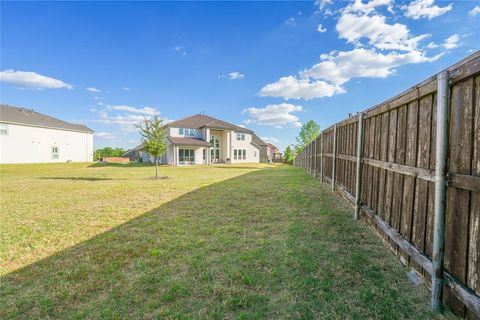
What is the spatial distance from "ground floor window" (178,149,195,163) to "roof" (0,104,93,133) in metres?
16.8

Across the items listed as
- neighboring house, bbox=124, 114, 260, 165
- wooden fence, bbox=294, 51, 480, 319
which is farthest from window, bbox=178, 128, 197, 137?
wooden fence, bbox=294, 51, 480, 319

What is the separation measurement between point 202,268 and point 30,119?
119ft

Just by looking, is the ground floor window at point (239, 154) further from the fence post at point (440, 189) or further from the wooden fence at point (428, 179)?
the fence post at point (440, 189)

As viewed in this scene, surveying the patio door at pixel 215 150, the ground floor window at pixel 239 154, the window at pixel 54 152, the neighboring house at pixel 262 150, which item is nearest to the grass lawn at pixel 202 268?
the patio door at pixel 215 150

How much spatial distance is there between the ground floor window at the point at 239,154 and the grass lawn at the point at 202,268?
92.5 ft

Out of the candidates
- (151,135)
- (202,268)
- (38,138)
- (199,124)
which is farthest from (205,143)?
(202,268)

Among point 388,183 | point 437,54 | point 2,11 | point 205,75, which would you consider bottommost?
point 388,183

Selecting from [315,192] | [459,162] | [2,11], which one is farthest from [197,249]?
[2,11]

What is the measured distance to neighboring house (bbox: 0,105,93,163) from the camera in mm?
24656

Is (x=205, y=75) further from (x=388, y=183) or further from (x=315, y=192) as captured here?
(x=388, y=183)

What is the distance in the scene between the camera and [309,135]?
145 feet

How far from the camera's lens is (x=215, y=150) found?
32.3 metres

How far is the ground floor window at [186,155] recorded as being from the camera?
1100 inches

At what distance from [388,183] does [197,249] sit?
9.61 ft
